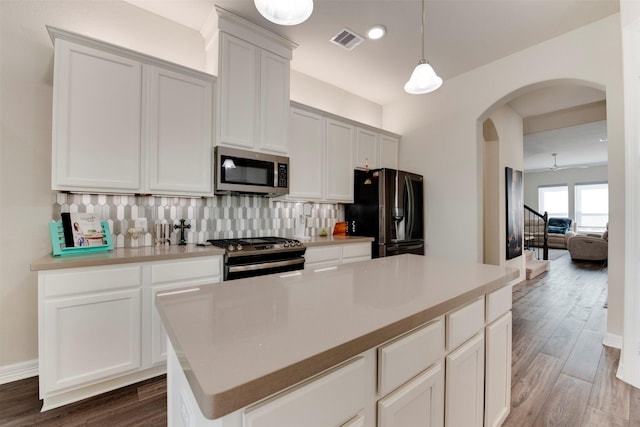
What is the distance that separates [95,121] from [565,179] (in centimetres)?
1413

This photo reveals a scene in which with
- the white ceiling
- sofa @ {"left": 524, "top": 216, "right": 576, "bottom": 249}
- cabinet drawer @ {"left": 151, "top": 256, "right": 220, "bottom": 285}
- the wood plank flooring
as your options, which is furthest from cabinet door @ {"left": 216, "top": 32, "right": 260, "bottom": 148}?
sofa @ {"left": 524, "top": 216, "right": 576, "bottom": 249}

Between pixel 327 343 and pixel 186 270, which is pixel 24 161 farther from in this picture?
pixel 327 343

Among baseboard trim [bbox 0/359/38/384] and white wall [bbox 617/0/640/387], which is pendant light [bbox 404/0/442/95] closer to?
white wall [bbox 617/0/640/387]

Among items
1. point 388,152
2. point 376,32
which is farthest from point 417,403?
point 388,152

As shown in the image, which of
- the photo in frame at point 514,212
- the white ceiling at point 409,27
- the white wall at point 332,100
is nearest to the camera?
the white ceiling at point 409,27

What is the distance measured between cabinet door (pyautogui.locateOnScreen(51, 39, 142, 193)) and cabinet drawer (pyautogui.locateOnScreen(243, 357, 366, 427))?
2.23 metres

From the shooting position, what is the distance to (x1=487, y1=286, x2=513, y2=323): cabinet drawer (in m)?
1.38

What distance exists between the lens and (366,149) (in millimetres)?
3936

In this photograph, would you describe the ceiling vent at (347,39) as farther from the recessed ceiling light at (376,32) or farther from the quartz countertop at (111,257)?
the quartz countertop at (111,257)

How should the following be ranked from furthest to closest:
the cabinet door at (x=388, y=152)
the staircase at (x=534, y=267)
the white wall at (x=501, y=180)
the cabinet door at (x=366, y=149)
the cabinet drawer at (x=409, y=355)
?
1. the staircase at (x=534, y=267)
2. the white wall at (x=501, y=180)
3. the cabinet door at (x=388, y=152)
4. the cabinet door at (x=366, y=149)
5. the cabinet drawer at (x=409, y=355)

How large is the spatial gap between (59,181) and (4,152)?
538 millimetres

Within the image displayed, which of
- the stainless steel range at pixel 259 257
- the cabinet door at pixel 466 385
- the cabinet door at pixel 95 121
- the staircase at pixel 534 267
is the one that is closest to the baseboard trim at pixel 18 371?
the cabinet door at pixel 95 121

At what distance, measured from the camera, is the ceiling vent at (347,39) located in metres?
2.85

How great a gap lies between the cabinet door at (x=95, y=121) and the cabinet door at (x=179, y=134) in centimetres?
11
